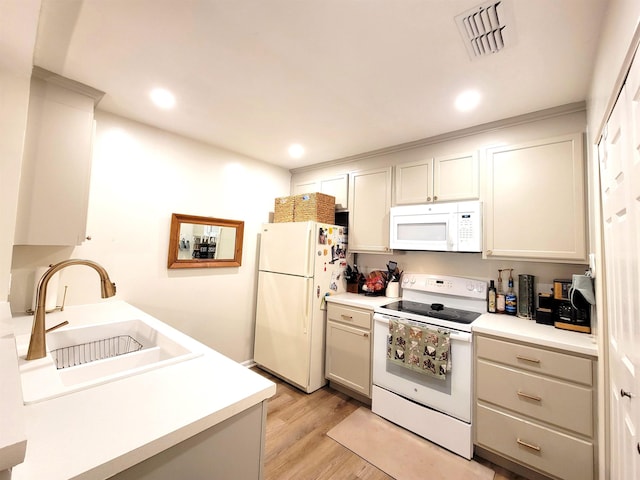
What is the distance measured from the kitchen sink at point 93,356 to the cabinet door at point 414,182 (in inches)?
84.9

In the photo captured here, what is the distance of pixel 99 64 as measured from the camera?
1.65m

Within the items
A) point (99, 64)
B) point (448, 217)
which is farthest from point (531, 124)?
point (99, 64)

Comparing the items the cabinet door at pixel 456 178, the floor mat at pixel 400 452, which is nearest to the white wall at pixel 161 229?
the floor mat at pixel 400 452

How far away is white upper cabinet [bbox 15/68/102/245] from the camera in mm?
1681

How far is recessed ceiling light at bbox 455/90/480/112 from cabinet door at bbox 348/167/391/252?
887 mm

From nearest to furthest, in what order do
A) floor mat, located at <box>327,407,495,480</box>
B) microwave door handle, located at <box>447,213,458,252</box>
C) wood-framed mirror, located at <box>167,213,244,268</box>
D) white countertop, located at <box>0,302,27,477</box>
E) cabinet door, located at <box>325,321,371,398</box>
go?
white countertop, located at <box>0,302,27,477</box>
floor mat, located at <box>327,407,495,480</box>
microwave door handle, located at <box>447,213,458,252</box>
cabinet door, located at <box>325,321,371,398</box>
wood-framed mirror, located at <box>167,213,244,268</box>

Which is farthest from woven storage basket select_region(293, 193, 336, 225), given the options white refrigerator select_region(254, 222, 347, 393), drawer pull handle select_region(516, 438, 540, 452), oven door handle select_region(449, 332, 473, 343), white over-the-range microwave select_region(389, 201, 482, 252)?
drawer pull handle select_region(516, 438, 540, 452)

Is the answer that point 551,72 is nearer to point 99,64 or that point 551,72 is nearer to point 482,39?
point 482,39

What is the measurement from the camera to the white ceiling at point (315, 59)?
4.12ft

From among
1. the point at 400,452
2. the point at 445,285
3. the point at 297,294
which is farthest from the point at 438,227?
the point at 400,452

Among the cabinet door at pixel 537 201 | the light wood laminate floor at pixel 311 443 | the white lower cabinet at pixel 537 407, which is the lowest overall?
the light wood laminate floor at pixel 311 443

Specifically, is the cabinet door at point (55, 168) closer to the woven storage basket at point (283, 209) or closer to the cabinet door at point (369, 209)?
the woven storage basket at point (283, 209)

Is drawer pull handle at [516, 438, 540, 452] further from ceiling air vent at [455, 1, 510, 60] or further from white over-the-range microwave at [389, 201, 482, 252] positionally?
ceiling air vent at [455, 1, 510, 60]

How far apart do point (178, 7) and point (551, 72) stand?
2004 millimetres
